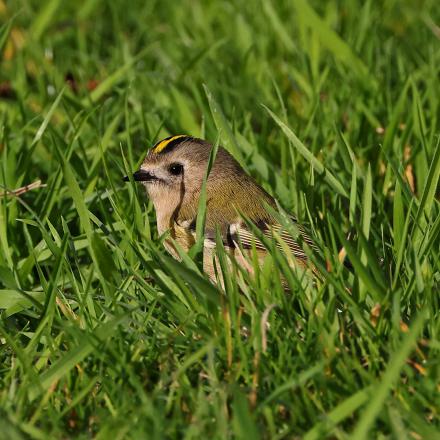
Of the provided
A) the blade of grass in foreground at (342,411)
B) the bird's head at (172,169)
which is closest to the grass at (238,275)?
the blade of grass in foreground at (342,411)

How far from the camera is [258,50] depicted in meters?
5.66

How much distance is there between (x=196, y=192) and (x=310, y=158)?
718 millimetres

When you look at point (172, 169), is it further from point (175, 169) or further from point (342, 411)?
point (342, 411)

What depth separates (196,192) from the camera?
13.3ft

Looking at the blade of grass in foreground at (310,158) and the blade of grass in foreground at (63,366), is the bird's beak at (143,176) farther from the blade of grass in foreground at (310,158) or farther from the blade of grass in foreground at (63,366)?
the blade of grass in foreground at (63,366)

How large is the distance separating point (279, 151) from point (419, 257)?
1.54m

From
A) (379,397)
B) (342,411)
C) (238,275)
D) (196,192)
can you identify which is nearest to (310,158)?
(196,192)

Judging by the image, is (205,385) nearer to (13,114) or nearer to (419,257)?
(419,257)

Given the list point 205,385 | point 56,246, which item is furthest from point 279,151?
point 205,385

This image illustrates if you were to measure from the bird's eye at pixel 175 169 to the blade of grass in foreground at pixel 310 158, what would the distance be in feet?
2.05

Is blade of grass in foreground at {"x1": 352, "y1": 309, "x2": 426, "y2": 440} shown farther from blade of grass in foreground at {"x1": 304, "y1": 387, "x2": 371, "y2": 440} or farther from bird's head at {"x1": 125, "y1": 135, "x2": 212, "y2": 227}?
bird's head at {"x1": 125, "y1": 135, "x2": 212, "y2": 227}

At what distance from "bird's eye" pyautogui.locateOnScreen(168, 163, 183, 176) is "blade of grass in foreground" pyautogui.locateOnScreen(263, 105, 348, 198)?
24.6 inches

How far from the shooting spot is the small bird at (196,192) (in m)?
3.69

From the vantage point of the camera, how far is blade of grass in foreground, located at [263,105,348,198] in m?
3.49
